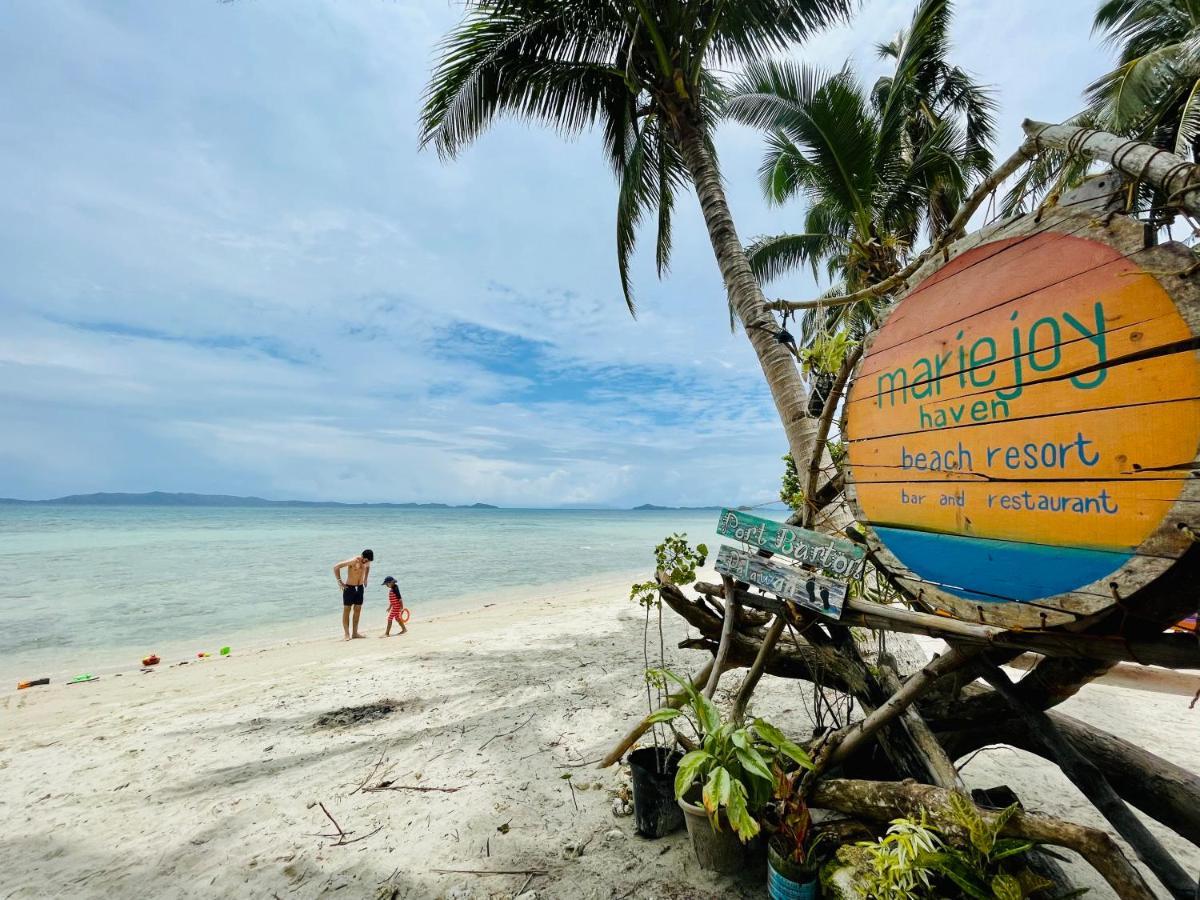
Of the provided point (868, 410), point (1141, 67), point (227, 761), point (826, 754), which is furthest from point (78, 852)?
point (1141, 67)

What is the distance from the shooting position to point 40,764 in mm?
4430

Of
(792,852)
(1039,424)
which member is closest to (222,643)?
(792,852)

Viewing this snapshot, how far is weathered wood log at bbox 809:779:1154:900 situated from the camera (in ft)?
5.08

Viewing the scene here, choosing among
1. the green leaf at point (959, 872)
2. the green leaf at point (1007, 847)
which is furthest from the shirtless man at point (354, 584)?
the green leaf at point (1007, 847)

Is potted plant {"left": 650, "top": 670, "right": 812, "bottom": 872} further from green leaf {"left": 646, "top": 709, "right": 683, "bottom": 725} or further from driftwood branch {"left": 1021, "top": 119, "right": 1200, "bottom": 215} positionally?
driftwood branch {"left": 1021, "top": 119, "right": 1200, "bottom": 215}

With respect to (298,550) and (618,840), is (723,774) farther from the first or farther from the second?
(298,550)

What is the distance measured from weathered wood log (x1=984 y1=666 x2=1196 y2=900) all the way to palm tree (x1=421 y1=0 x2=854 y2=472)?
9.05 ft

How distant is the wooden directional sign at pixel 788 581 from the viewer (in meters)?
2.04

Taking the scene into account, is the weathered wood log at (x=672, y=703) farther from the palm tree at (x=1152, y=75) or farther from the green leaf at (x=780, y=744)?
the palm tree at (x=1152, y=75)

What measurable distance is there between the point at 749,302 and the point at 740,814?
3.67m

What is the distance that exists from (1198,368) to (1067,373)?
0.21 metres

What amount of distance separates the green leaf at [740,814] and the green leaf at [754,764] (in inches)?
3.4

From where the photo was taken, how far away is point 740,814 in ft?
7.14

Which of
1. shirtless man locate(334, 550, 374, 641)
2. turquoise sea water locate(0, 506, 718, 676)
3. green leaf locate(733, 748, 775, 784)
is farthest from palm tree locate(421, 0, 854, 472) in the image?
turquoise sea water locate(0, 506, 718, 676)
